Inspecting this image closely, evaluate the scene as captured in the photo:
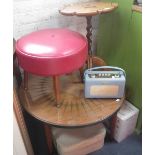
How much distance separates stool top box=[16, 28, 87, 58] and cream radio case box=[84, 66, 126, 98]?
200mm

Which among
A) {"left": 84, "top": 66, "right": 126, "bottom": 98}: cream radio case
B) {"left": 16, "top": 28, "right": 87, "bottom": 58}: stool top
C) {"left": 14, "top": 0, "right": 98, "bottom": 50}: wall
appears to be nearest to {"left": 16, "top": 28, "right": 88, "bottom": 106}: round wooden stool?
{"left": 16, "top": 28, "right": 87, "bottom": 58}: stool top

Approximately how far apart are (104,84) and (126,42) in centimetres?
45

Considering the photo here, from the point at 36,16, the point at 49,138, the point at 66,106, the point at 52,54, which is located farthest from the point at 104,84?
the point at 36,16

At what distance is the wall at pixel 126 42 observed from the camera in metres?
1.36

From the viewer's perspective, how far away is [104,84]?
1181mm

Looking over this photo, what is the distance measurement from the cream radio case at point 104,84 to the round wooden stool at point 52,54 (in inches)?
5.8

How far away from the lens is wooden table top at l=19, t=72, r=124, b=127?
1.13 metres

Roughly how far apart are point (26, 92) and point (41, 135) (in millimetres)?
433

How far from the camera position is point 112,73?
1.21 meters

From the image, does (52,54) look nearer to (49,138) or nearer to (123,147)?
(49,138)

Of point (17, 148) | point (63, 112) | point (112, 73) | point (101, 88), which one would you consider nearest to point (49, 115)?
point (63, 112)

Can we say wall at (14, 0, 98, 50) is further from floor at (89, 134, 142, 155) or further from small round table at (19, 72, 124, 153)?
floor at (89, 134, 142, 155)
